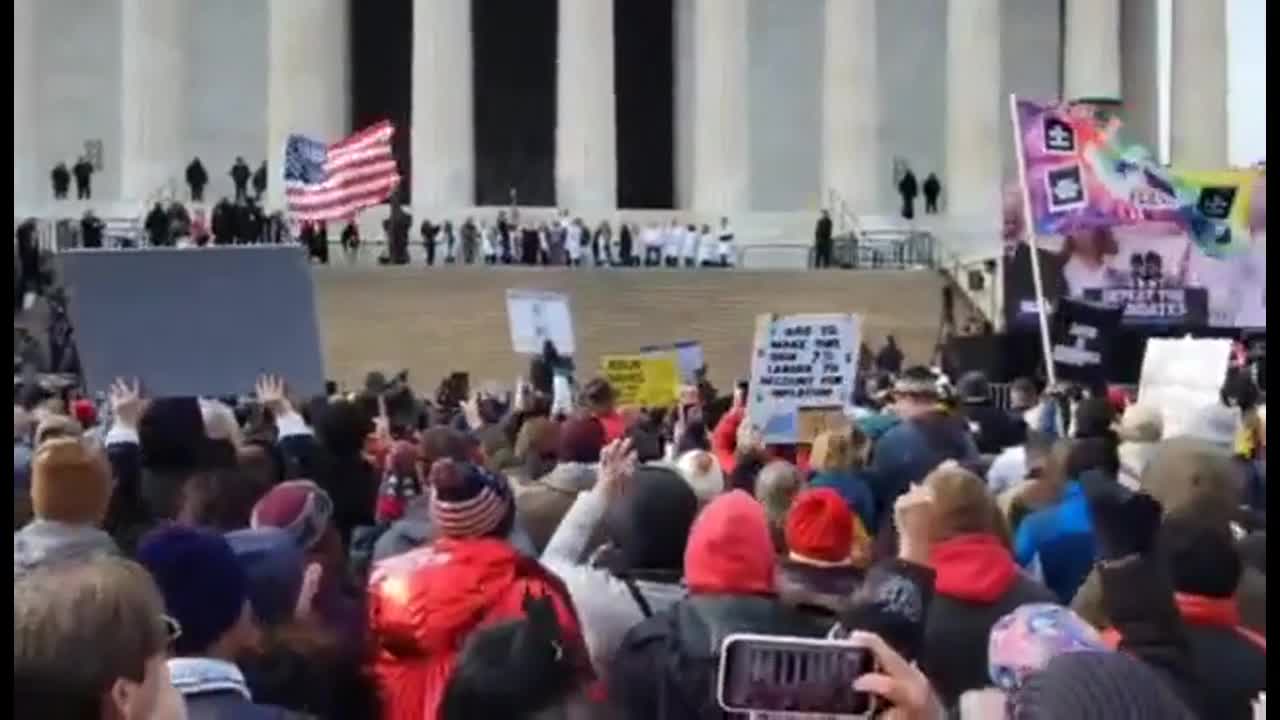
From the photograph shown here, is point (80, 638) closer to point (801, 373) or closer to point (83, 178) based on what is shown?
point (801, 373)

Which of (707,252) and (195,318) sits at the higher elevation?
(707,252)

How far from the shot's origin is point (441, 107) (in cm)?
5334

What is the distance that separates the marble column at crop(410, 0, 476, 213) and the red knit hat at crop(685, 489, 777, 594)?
47062 mm

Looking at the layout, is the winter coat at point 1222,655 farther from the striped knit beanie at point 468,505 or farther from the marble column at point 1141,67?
the marble column at point 1141,67

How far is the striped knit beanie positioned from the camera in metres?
7.38

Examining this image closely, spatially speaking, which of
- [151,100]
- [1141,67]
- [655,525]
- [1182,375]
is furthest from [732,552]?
[1141,67]

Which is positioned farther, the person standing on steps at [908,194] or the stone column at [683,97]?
the stone column at [683,97]

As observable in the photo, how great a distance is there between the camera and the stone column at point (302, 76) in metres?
53.5

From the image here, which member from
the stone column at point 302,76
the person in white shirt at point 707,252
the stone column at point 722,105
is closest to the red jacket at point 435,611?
the person in white shirt at point 707,252

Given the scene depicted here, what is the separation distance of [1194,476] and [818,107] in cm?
5536

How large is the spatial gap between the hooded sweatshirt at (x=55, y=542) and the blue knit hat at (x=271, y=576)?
674 millimetres

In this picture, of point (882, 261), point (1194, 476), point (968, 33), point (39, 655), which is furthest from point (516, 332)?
point (968, 33)

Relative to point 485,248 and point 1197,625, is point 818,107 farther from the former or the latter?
point 1197,625

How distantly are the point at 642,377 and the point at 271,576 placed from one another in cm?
1434
